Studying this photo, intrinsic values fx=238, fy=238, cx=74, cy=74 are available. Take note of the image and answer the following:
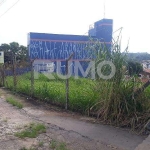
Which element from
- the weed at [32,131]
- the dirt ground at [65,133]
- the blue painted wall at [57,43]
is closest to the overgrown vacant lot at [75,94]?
the dirt ground at [65,133]

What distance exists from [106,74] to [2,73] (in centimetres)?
974

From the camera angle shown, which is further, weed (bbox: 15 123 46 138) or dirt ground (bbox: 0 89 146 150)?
weed (bbox: 15 123 46 138)

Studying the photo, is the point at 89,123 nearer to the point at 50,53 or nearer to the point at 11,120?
the point at 11,120

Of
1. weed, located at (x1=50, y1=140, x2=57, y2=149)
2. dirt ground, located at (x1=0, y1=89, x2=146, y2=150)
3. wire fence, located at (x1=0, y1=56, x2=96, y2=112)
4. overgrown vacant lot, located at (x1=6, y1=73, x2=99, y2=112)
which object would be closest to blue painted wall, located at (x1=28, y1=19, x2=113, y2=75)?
wire fence, located at (x1=0, y1=56, x2=96, y2=112)

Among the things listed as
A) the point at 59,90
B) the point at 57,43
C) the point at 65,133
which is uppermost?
the point at 57,43

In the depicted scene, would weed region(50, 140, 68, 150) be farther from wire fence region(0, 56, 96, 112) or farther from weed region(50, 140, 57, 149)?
wire fence region(0, 56, 96, 112)

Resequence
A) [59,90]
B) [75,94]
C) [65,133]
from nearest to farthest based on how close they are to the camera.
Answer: [65,133]
[75,94]
[59,90]

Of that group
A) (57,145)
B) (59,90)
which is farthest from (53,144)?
(59,90)

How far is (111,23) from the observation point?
83.0ft

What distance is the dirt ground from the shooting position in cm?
420

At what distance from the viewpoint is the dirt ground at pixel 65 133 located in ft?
13.8

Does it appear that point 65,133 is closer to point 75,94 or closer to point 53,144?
point 53,144

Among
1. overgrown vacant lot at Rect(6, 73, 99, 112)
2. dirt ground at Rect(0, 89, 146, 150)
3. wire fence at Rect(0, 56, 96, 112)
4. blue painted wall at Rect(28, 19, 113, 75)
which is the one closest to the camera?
dirt ground at Rect(0, 89, 146, 150)

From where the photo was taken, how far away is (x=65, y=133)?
4.91 meters
